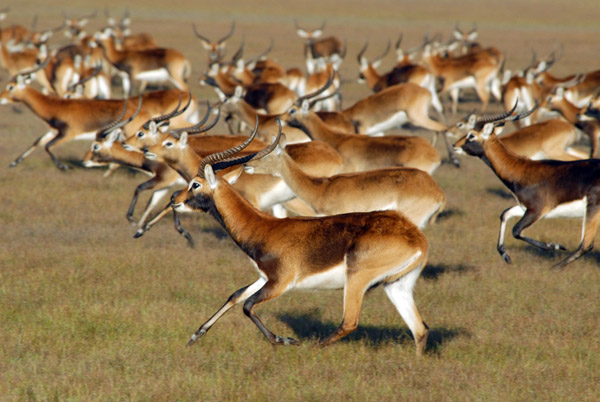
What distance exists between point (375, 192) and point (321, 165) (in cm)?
144

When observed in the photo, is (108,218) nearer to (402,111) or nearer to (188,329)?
(188,329)

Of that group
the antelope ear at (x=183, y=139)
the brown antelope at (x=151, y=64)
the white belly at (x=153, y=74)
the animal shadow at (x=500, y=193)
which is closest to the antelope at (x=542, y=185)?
the animal shadow at (x=500, y=193)

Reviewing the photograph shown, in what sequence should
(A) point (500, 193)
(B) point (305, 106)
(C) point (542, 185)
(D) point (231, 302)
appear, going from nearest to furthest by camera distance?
1. (D) point (231, 302)
2. (C) point (542, 185)
3. (B) point (305, 106)
4. (A) point (500, 193)

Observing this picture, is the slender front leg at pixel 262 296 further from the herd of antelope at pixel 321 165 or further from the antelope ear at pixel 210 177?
the antelope ear at pixel 210 177

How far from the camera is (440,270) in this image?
7.22 m

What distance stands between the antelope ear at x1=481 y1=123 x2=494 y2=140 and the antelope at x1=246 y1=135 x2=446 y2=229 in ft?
3.67

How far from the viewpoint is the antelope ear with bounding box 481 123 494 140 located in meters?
7.80

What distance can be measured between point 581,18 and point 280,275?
51.6 metres

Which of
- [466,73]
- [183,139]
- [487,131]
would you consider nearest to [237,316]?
[183,139]

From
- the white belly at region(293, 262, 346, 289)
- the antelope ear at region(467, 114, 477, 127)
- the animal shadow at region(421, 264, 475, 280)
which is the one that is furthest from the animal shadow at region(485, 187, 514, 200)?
the white belly at region(293, 262, 346, 289)

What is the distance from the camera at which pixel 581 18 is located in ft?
169

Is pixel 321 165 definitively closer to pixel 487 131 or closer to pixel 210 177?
pixel 487 131

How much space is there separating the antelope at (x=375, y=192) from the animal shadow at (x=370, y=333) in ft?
4.70

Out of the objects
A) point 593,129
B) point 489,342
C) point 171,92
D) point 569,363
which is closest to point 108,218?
point 171,92
